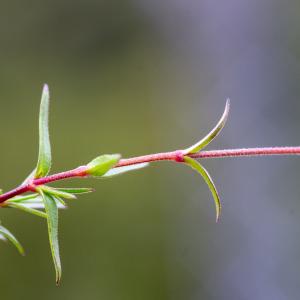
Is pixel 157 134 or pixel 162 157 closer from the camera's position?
pixel 162 157

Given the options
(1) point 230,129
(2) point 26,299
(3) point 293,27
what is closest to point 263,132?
(1) point 230,129

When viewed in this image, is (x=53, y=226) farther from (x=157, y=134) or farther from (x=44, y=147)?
(x=157, y=134)

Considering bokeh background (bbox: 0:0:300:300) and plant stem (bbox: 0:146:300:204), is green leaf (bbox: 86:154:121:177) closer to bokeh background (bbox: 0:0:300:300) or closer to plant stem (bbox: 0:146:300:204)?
plant stem (bbox: 0:146:300:204)

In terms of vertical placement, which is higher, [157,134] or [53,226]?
[53,226]

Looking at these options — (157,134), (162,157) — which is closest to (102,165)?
(162,157)

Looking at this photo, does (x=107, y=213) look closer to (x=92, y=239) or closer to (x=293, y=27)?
(x=92, y=239)

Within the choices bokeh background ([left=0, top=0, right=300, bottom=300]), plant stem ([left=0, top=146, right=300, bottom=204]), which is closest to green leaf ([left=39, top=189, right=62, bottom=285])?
plant stem ([left=0, top=146, right=300, bottom=204])
